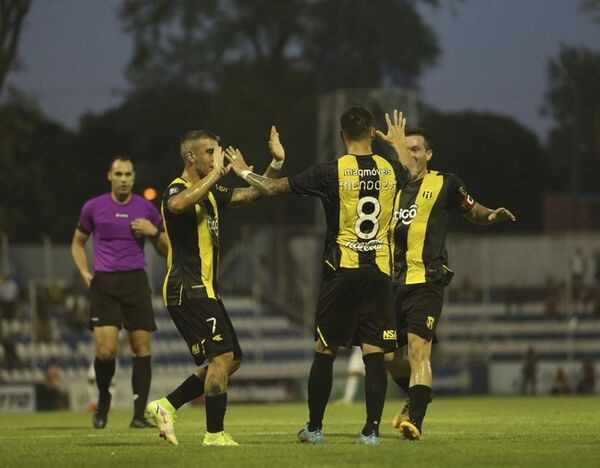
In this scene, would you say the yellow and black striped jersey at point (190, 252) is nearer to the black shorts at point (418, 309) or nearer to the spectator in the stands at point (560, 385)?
the black shorts at point (418, 309)

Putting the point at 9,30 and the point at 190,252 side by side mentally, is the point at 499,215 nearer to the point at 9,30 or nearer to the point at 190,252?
the point at 190,252

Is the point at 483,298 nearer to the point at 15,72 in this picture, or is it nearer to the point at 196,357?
the point at 15,72

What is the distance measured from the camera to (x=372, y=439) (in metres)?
9.87

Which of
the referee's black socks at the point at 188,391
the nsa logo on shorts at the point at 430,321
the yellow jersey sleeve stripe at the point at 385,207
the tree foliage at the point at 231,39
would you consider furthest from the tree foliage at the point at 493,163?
the yellow jersey sleeve stripe at the point at 385,207

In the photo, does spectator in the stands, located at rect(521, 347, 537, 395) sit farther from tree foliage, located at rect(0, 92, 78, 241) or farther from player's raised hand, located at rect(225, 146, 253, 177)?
player's raised hand, located at rect(225, 146, 253, 177)

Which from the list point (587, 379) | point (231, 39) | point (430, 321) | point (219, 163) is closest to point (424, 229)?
point (430, 321)

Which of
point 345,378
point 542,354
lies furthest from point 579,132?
point 345,378

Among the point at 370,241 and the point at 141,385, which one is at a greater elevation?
the point at 370,241

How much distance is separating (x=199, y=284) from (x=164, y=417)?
3.18 feet

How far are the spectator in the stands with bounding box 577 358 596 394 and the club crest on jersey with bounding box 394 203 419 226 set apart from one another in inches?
801

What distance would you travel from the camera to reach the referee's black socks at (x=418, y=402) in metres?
10.4

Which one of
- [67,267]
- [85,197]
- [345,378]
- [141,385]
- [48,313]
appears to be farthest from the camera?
[85,197]

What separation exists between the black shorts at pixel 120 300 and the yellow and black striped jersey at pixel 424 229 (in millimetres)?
3227

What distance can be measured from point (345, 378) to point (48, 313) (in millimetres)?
7038
